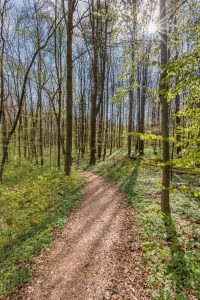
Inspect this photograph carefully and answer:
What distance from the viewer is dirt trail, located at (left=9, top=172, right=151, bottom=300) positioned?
3.87 meters

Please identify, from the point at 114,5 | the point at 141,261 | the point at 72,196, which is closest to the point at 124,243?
the point at 141,261

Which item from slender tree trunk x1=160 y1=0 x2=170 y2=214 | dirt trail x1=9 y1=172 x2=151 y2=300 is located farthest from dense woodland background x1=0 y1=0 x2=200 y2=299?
dirt trail x1=9 y1=172 x2=151 y2=300

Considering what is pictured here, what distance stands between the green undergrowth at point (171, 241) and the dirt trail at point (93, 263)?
0.29 metres

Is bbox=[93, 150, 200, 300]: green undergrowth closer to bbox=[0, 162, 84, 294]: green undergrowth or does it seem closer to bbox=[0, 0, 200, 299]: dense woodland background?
bbox=[0, 0, 200, 299]: dense woodland background

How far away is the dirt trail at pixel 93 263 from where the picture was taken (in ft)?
12.7

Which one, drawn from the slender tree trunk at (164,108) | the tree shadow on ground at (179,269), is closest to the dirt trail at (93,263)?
the tree shadow on ground at (179,269)

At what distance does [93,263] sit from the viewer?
4617 mm

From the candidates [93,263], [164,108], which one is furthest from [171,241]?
[164,108]

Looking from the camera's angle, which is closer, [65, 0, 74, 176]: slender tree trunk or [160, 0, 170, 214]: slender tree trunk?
[160, 0, 170, 214]: slender tree trunk

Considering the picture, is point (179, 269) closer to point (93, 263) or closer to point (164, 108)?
point (93, 263)

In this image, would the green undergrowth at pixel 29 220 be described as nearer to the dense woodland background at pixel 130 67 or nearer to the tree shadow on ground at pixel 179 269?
the dense woodland background at pixel 130 67

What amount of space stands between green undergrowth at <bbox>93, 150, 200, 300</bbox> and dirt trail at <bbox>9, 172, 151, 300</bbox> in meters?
0.29

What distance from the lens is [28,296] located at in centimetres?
388

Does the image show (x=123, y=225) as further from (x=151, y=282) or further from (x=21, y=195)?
(x=21, y=195)
